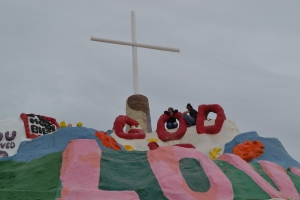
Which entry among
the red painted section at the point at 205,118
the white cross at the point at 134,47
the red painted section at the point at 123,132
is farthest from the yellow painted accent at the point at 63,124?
the white cross at the point at 134,47

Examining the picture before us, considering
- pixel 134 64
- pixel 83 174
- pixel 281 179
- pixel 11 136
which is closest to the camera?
A: pixel 83 174

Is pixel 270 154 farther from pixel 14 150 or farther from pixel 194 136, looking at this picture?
pixel 14 150

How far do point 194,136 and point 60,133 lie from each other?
510cm

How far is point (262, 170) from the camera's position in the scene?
12.2m

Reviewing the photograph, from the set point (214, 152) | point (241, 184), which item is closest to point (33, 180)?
point (241, 184)

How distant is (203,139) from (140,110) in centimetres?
347

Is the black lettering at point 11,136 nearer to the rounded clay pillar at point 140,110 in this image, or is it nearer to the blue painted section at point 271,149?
the rounded clay pillar at point 140,110

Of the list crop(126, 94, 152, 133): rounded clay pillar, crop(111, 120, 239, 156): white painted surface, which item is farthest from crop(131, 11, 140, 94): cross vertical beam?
crop(111, 120, 239, 156): white painted surface

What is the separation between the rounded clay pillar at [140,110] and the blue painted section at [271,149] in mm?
4274

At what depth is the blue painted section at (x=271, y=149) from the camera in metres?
14.0

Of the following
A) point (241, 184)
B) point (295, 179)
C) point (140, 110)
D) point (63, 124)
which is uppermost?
point (140, 110)

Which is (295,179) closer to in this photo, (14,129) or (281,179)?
(281,179)

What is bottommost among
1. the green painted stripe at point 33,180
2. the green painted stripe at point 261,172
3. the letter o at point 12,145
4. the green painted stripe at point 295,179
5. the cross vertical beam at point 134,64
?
the green painted stripe at point 295,179

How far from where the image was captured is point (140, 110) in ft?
61.8
